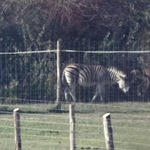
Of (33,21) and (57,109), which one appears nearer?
(57,109)

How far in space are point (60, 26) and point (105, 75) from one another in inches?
123

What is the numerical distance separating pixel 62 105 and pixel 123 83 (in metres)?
3.12

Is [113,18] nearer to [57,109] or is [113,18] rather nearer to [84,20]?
[84,20]

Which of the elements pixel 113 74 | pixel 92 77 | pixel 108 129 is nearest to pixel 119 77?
pixel 113 74

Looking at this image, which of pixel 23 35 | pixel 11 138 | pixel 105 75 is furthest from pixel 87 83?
pixel 11 138

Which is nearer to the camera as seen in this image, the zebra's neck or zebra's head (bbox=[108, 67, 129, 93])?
zebra's head (bbox=[108, 67, 129, 93])

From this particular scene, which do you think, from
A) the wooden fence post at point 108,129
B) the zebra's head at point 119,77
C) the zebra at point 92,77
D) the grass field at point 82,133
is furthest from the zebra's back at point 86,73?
the wooden fence post at point 108,129

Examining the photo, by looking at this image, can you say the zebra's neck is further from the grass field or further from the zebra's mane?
the grass field

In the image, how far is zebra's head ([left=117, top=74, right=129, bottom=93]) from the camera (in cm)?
1911

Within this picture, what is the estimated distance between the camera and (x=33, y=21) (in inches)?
883

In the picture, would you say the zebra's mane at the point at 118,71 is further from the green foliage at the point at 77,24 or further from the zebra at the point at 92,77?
the green foliage at the point at 77,24

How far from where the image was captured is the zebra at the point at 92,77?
19234mm

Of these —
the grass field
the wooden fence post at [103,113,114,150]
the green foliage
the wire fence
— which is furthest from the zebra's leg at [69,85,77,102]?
the wooden fence post at [103,113,114,150]

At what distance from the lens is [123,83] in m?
19.6
